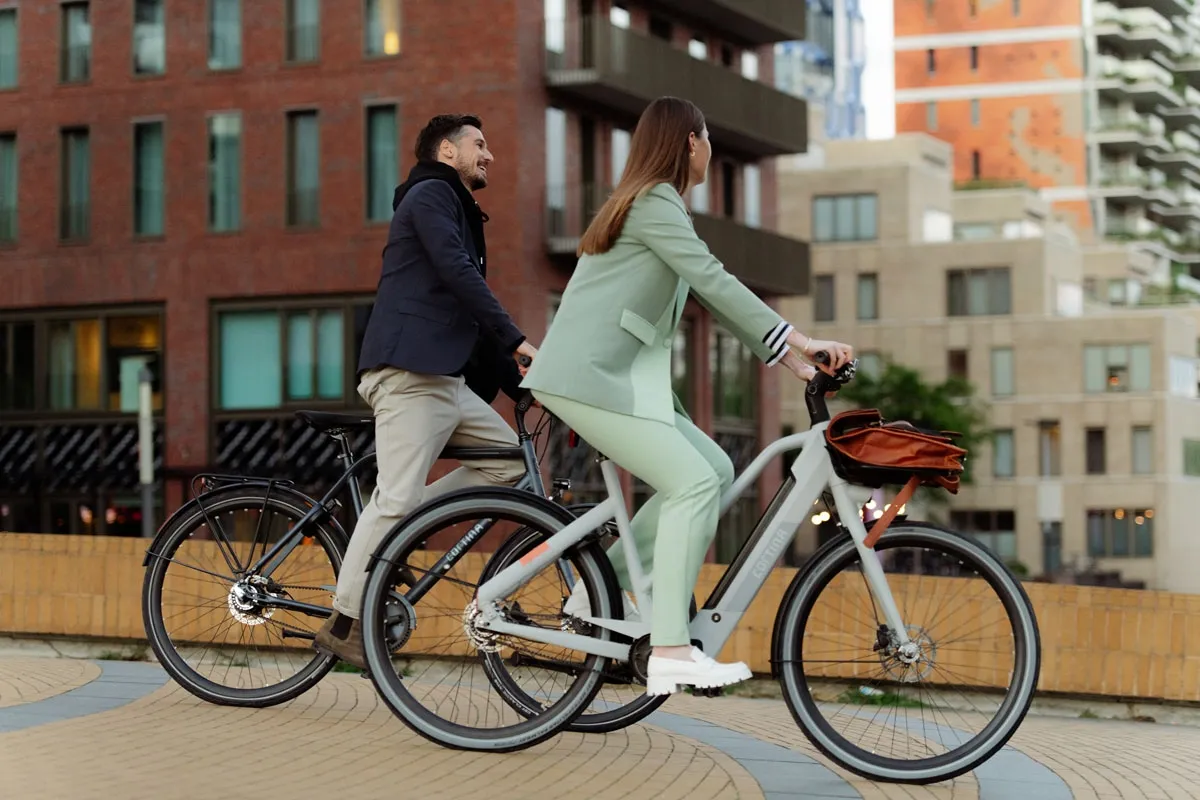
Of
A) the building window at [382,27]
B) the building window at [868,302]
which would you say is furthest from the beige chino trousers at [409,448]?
the building window at [868,302]

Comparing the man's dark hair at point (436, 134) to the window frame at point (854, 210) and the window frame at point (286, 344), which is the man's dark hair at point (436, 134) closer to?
the window frame at point (286, 344)

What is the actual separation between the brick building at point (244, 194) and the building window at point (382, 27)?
43 millimetres

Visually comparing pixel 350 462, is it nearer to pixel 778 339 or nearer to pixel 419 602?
pixel 419 602

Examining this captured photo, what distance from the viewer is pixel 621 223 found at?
22.0 feet

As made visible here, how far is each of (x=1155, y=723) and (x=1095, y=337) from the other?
2686 inches

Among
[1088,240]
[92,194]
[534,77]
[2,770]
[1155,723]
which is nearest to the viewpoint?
[2,770]

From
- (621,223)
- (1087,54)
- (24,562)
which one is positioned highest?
(1087,54)

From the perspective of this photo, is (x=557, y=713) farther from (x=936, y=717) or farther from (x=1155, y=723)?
(x=1155, y=723)

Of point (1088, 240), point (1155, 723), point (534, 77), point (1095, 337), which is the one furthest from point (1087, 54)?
point (1155, 723)

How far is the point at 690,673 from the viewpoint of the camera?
21.1 feet

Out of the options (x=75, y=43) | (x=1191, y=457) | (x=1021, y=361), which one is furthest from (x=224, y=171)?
(x=1191, y=457)

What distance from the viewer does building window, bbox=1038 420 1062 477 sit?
76312 millimetres

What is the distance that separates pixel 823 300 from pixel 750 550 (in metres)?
69.9

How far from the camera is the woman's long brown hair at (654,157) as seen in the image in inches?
263
